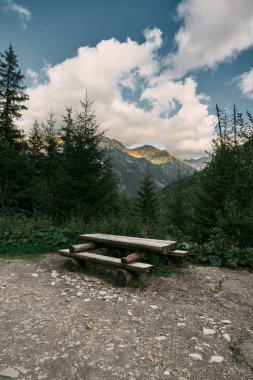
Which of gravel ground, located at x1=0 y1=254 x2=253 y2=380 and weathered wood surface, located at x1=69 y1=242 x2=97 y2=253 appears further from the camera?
weathered wood surface, located at x1=69 y1=242 x2=97 y2=253

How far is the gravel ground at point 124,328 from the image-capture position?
3.18 meters

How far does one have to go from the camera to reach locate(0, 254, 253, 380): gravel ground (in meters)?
3.18

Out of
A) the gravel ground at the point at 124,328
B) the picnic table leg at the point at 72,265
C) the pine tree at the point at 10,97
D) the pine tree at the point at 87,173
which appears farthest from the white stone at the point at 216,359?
the pine tree at the point at 10,97

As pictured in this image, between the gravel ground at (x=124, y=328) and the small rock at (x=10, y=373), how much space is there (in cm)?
1

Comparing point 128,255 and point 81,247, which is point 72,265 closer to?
point 81,247

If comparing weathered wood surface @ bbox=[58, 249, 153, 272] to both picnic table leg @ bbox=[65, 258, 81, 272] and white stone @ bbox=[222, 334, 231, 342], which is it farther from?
white stone @ bbox=[222, 334, 231, 342]

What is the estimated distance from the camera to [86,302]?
16.4ft

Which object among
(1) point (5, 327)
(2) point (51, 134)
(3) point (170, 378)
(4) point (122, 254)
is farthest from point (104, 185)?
(2) point (51, 134)

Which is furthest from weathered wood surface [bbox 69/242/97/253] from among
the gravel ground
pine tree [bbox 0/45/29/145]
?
pine tree [bbox 0/45/29/145]

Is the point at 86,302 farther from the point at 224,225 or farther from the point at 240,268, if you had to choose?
the point at 224,225

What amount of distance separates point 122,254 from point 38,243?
9.70ft

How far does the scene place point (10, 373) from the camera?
3031mm

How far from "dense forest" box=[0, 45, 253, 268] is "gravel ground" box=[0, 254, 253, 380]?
6.85 feet

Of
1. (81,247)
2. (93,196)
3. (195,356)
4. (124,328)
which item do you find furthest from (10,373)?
(93,196)
